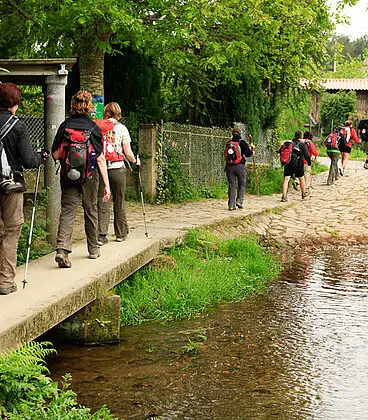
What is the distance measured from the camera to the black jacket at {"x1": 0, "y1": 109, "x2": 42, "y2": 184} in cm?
666

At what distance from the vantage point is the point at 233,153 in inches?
651

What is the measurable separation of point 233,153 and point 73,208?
875 cm

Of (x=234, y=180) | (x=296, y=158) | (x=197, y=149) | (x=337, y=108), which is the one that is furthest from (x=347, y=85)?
(x=234, y=180)

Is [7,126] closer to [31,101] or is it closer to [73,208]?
[73,208]

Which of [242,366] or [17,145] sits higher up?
[17,145]

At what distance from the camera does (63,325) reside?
7.45 meters

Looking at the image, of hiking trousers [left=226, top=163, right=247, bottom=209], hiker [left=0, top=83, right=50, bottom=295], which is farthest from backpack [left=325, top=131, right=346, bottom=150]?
hiker [left=0, top=83, right=50, bottom=295]

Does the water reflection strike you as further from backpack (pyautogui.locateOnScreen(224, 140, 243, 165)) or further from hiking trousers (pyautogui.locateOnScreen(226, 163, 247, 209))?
backpack (pyautogui.locateOnScreen(224, 140, 243, 165))

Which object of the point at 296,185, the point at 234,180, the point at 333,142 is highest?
the point at 333,142

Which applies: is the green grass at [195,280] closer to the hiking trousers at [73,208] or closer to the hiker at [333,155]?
the hiking trousers at [73,208]

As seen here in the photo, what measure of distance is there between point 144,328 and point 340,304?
8.69ft

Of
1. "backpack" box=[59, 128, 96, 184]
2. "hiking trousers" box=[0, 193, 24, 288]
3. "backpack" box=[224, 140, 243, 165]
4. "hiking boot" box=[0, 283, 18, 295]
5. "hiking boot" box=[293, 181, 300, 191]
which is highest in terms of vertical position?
"backpack" box=[59, 128, 96, 184]

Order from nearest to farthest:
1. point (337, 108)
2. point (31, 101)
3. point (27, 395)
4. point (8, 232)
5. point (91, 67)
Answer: point (27, 395)
point (8, 232)
point (91, 67)
point (31, 101)
point (337, 108)

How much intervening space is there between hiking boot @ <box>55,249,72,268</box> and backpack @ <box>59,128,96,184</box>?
2.35 feet
